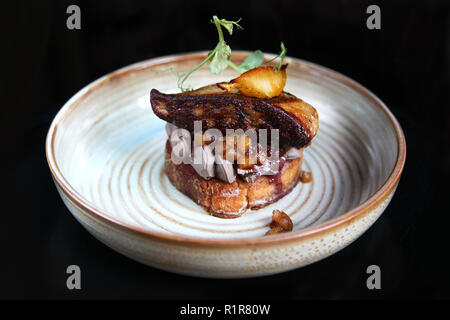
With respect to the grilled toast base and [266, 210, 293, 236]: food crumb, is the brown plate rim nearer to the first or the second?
[266, 210, 293, 236]: food crumb

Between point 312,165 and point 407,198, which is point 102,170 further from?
point 407,198

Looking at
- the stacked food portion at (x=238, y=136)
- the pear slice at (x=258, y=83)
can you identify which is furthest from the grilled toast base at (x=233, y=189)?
the pear slice at (x=258, y=83)

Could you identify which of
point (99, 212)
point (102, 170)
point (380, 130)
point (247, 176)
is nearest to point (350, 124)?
point (380, 130)

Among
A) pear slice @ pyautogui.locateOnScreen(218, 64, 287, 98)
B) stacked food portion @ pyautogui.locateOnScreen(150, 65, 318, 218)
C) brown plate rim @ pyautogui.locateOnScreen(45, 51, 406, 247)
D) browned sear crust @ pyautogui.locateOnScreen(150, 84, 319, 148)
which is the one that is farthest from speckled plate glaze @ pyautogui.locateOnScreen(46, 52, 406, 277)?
pear slice @ pyautogui.locateOnScreen(218, 64, 287, 98)

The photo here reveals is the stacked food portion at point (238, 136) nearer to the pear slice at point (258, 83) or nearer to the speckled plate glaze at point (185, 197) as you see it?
the pear slice at point (258, 83)

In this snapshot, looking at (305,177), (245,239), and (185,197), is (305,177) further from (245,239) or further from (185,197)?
(245,239)

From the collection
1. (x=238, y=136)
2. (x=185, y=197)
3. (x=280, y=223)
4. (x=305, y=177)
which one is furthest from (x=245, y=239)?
(x=305, y=177)

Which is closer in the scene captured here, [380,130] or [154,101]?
[154,101]
